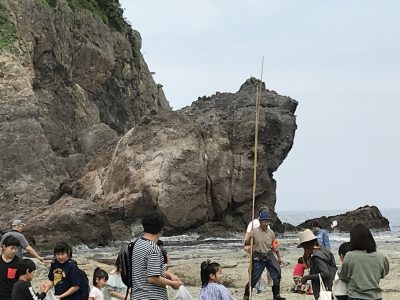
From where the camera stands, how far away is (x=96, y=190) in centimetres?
4244

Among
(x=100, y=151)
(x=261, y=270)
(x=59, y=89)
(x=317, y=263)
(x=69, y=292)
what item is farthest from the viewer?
(x=59, y=89)

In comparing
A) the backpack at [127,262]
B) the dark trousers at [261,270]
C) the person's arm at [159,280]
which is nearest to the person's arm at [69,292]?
the backpack at [127,262]

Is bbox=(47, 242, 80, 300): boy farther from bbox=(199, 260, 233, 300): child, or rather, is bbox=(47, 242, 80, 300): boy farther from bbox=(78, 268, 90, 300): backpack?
bbox=(199, 260, 233, 300): child

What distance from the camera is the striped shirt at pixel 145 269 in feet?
21.9

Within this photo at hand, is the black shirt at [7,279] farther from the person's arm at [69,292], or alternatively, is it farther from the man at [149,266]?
the man at [149,266]

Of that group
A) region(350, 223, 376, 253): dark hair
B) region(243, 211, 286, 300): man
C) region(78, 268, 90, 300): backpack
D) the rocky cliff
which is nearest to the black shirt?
region(78, 268, 90, 300): backpack

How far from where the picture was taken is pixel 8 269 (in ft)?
26.9

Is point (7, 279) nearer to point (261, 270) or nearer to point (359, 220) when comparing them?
point (261, 270)

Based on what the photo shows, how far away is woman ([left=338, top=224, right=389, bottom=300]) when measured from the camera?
6.97 m

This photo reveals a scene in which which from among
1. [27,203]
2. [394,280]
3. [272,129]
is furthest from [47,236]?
[394,280]

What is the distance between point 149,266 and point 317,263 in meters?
2.27

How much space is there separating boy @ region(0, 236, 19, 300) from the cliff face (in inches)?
1206

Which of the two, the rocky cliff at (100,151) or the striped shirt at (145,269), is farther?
the rocky cliff at (100,151)

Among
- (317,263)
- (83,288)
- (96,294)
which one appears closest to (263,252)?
(96,294)
